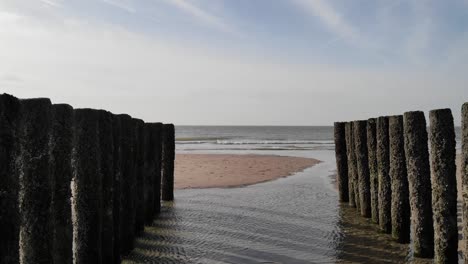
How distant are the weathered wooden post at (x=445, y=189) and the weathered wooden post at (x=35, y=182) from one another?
4.37m

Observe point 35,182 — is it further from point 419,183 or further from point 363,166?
point 363,166

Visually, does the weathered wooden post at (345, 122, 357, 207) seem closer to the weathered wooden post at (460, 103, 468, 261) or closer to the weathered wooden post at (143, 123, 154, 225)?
the weathered wooden post at (143, 123, 154, 225)

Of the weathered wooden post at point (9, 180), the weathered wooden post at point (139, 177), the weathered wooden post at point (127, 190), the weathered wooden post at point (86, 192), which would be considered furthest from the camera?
the weathered wooden post at point (139, 177)

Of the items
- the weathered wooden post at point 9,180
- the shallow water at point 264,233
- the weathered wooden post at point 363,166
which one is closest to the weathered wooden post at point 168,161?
the shallow water at point 264,233

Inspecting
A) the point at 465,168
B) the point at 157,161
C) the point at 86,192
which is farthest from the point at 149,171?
the point at 465,168

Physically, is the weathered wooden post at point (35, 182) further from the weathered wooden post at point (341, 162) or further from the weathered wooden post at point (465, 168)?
the weathered wooden post at point (341, 162)

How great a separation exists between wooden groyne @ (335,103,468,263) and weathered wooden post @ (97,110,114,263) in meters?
3.95

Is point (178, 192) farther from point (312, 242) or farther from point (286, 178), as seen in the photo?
point (312, 242)

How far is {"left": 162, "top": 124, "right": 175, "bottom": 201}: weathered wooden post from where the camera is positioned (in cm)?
1100

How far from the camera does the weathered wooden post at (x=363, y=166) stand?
8898mm

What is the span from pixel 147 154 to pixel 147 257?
9.79ft

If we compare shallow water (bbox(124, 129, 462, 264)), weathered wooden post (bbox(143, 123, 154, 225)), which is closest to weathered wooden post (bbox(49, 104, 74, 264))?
shallow water (bbox(124, 129, 462, 264))

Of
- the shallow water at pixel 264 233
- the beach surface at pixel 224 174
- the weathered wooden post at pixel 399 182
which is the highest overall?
the weathered wooden post at pixel 399 182

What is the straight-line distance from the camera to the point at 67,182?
14.6 feet
